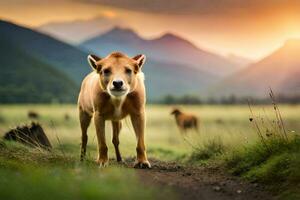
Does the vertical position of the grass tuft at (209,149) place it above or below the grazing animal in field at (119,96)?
below

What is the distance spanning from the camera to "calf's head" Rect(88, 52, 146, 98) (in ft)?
39.2

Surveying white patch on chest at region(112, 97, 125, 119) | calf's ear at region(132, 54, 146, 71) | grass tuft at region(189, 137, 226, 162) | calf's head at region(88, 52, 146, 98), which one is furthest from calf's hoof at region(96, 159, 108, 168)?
grass tuft at region(189, 137, 226, 162)

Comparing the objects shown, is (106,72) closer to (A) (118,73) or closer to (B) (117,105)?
(A) (118,73)

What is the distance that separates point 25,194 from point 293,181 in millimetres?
4738

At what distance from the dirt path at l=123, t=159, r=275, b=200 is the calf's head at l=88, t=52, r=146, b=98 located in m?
1.72

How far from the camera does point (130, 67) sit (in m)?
12.4

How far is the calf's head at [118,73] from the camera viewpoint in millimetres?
11939

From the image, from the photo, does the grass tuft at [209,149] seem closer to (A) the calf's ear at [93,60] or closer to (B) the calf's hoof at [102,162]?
(B) the calf's hoof at [102,162]

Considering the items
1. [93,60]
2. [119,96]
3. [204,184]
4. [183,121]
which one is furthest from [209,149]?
[183,121]

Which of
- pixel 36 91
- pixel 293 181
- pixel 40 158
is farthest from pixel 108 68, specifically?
pixel 36 91

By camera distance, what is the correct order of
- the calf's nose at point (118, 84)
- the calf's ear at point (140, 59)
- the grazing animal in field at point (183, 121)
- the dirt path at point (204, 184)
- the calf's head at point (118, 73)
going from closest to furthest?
the dirt path at point (204, 184), the calf's nose at point (118, 84), the calf's head at point (118, 73), the calf's ear at point (140, 59), the grazing animal in field at point (183, 121)

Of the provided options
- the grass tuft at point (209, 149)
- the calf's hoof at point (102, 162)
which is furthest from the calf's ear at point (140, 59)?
the grass tuft at point (209, 149)

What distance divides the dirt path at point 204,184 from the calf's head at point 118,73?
1723mm

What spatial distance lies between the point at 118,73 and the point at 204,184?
9.70 feet
